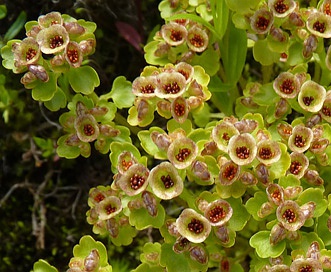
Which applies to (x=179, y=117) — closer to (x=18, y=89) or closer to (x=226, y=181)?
(x=226, y=181)

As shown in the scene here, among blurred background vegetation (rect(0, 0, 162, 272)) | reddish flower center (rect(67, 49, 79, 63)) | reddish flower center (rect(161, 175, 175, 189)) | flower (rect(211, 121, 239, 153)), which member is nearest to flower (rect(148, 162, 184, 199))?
reddish flower center (rect(161, 175, 175, 189))

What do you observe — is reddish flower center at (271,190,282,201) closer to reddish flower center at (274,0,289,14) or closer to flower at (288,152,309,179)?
flower at (288,152,309,179)

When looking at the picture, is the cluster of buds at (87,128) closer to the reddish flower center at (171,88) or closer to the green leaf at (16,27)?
the reddish flower center at (171,88)

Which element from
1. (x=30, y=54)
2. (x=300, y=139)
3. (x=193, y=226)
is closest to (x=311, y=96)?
(x=300, y=139)

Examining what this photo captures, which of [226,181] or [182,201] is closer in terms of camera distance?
[226,181]

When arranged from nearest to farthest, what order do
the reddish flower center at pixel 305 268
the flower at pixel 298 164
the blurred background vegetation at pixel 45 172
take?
the reddish flower center at pixel 305 268, the flower at pixel 298 164, the blurred background vegetation at pixel 45 172

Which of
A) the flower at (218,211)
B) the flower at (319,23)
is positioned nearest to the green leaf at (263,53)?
the flower at (319,23)

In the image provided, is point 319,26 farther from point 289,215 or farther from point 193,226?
point 193,226

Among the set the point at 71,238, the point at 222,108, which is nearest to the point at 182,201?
the point at 222,108
